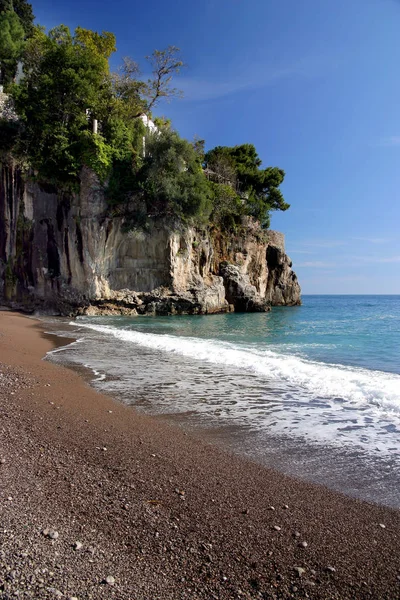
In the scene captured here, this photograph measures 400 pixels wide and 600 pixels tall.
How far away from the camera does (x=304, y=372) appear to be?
9.58 meters

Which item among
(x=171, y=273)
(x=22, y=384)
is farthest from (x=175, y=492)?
(x=171, y=273)

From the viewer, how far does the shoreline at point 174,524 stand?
2.36 m

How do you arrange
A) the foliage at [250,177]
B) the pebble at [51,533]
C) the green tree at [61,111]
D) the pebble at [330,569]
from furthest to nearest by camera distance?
the foliage at [250,177] < the green tree at [61,111] < the pebble at [51,533] < the pebble at [330,569]

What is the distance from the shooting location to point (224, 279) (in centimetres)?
3878

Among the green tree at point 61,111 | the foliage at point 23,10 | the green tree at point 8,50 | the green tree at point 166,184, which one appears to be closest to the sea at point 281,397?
the green tree at point 166,184

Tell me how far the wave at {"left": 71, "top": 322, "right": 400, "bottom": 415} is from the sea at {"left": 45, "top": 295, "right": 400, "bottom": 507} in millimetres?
25

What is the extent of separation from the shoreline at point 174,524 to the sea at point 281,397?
50cm

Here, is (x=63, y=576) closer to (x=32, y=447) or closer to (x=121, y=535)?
(x=121, y=535)

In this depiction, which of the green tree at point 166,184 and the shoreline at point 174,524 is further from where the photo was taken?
the green tree at point 166,184

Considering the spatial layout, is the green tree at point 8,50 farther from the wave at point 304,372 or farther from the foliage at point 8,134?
the wave at point 304,372

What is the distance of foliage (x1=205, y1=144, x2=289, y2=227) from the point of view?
4347 centimetres

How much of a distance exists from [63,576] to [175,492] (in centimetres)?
137

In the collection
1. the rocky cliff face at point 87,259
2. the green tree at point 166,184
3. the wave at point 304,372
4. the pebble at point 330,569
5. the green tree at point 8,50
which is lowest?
the wave at point 304,372

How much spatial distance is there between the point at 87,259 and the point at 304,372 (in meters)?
22.8
